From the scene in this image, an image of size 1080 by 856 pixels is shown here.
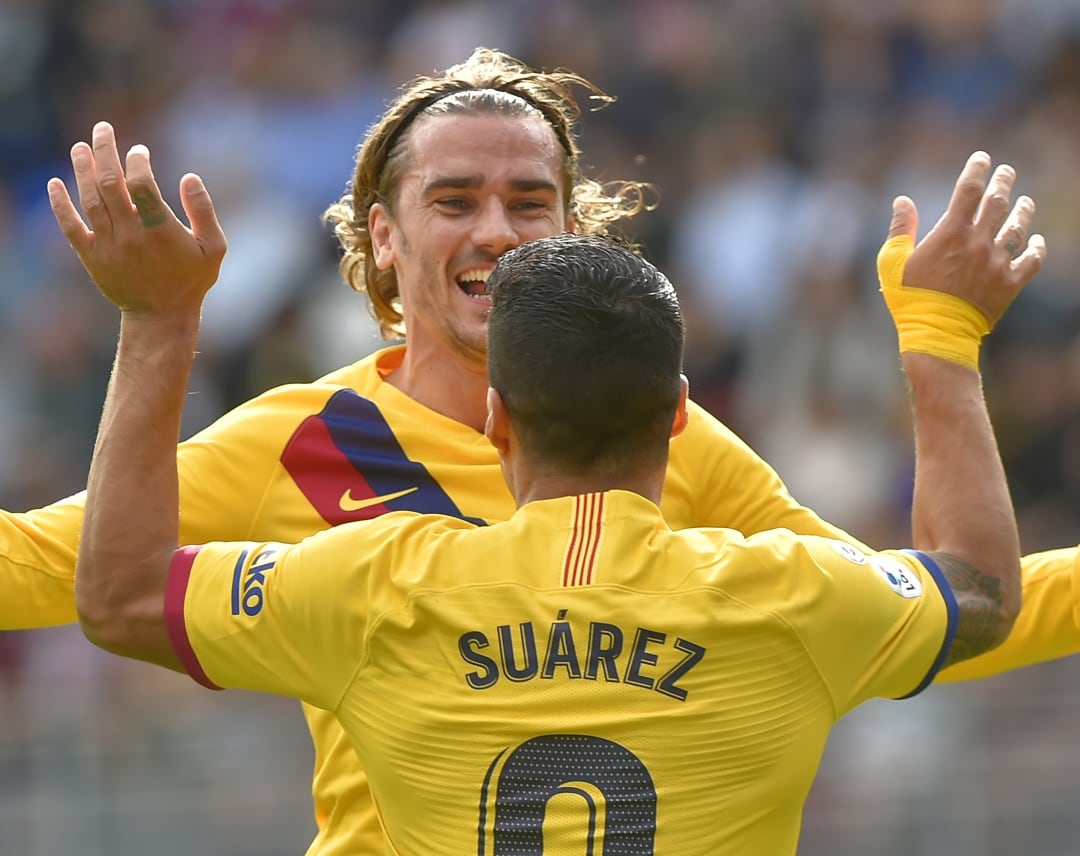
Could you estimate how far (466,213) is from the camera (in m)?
4.17

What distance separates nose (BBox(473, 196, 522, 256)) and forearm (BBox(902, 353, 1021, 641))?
1.08 m

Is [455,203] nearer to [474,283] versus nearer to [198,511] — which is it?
[474,283]

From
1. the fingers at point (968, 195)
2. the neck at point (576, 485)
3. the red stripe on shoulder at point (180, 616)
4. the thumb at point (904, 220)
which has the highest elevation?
the fingers at point (968, 195)

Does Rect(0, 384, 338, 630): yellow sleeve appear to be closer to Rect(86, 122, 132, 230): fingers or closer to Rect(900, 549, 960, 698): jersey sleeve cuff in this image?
Rect(86, 122, 132, 230): fingers

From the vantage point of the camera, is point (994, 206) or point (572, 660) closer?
point (572, 660)

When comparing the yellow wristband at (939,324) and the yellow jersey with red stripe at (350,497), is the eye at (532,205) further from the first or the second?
the yellow wristband at (939,324)

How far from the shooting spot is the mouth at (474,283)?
4161mm

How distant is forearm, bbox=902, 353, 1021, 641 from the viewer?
3.19 m

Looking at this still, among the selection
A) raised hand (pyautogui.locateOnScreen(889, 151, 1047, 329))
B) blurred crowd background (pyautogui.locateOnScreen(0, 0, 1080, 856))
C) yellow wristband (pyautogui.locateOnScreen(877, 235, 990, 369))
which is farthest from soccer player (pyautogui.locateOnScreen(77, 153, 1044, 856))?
blurred crowd background (pyautogui.locateOnScreen(0, 0, 1080, 856))

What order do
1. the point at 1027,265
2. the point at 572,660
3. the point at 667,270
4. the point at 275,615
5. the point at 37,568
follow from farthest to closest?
the point at 667,270 → the point at 37,568 → the point at 1027,265 → the point at 275,615 → the point at 572,660

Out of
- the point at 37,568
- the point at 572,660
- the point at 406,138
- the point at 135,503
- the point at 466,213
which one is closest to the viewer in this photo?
the point at 572,660

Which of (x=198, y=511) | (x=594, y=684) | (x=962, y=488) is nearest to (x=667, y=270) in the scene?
(x=198, y=511)

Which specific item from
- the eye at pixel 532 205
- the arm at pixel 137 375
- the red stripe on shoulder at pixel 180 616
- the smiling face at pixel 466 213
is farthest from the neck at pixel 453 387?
the red stripe on shoulder at pixel 180 616

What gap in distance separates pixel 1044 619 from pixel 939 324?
0.78m
